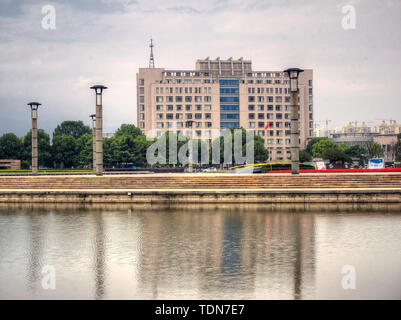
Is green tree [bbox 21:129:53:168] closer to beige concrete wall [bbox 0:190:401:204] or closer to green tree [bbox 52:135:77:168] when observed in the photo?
green tree [bbox 52:135:77:168]

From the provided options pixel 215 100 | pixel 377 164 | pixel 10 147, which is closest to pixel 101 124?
pixel 377 164

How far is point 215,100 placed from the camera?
142750 millimetres

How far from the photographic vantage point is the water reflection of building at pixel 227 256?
11.2 meters

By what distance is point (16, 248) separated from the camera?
16531mm

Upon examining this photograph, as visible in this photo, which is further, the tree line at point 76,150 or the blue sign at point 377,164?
the tree line at point 76,150

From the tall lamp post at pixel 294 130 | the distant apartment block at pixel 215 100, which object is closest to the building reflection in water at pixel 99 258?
the tall lamp post at pixel 294 130

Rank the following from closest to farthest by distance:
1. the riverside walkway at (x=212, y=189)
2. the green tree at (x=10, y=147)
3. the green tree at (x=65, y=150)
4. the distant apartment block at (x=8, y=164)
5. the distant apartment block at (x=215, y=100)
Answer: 1. the riverside walkway at (x=212, y=189)
2. the distant apartment block at (x=8, y=164)
3. the green tree at (x=10, y=147)
4. the green tree at (x=65, y=150)
5. the distant apartment block at (x=215, y=100)

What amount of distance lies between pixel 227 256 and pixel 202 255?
2.48ft

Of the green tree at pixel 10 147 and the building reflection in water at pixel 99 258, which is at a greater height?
the green tree at pixel 10 147

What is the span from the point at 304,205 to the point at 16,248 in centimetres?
1862

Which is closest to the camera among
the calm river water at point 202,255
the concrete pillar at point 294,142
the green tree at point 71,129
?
the calm river water at point 202,255

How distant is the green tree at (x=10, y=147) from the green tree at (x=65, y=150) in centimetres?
622

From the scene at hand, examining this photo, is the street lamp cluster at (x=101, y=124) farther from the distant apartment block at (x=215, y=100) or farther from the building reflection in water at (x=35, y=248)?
the distant apartment block at (x=215, y=100)
